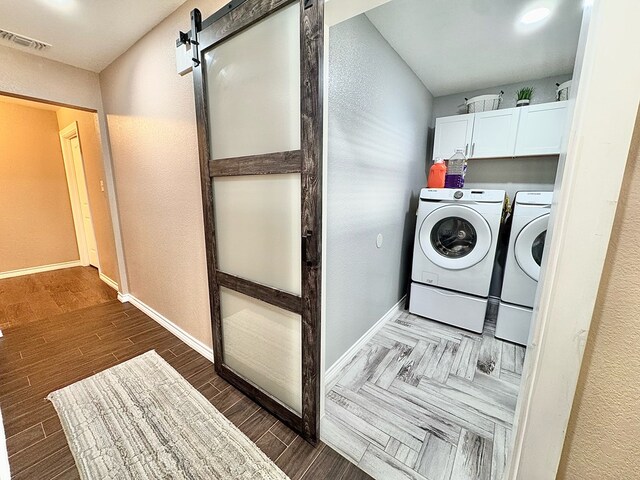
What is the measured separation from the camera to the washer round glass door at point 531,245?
201 cm

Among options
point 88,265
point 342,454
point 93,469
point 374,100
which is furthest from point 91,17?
point 88,265

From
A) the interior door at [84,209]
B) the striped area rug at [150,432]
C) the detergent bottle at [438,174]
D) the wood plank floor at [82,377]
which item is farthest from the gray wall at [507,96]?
the interior door at [84,209]

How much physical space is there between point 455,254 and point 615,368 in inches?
79.1

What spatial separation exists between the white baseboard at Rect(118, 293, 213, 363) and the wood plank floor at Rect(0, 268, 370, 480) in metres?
0.04

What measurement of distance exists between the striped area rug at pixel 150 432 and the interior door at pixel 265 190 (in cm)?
25

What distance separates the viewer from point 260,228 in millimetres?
1368

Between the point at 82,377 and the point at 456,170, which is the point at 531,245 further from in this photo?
the point at 82,377

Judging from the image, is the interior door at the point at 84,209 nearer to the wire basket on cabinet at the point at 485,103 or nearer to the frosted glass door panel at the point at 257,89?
the frosted glass door panel at the point at 257,89

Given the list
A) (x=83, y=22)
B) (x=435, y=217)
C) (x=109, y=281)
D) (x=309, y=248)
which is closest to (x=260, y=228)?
(x=309, y=248)

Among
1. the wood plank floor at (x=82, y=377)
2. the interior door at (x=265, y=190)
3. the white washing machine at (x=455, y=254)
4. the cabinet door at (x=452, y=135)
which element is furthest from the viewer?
the cabinet door at (x=452, y=135)

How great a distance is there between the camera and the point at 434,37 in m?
1.88

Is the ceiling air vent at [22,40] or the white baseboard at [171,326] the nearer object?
the ceiling air vent at [22,40]

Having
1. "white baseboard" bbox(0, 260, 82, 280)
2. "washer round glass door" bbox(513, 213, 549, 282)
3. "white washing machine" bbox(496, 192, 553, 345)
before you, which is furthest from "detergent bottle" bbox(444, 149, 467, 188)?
"white baseboard" bbox(0, 260, 82, 280)

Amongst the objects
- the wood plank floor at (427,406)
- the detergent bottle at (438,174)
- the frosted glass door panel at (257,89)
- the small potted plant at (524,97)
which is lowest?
the wood plank floor at (427,406)
